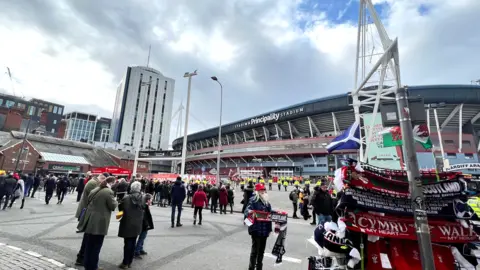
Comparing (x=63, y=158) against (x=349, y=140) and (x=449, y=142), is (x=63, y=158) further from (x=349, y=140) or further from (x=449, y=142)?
(x=449, y=142)

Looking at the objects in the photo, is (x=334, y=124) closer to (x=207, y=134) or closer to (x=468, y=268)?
(x=207, y=134)

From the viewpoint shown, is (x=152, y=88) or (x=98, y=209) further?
(x=152, y=88)

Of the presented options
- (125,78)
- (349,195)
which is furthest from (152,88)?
(349,195)

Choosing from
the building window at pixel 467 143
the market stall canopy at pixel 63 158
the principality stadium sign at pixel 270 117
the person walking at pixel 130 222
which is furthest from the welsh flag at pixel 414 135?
the market stall canopy at pixel 63 158

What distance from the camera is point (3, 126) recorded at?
56469mm

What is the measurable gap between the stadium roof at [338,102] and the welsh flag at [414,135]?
2933 cm

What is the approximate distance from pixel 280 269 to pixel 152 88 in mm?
98464

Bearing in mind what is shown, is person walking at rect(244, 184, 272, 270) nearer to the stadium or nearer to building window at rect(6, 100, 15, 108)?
the stadium

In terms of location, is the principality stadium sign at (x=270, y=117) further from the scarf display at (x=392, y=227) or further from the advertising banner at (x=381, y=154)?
the scarf display at (x=392, y=227)

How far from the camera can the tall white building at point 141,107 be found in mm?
92250

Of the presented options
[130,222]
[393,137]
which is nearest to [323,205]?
[393,137]

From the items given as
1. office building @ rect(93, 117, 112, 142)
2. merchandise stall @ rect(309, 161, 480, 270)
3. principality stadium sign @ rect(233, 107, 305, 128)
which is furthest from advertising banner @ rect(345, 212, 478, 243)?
office building @ rect(93, 117, 112, 142)

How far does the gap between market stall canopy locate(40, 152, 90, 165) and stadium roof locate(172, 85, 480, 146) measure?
3502 cm

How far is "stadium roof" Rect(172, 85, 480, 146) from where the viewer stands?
3731 cm
